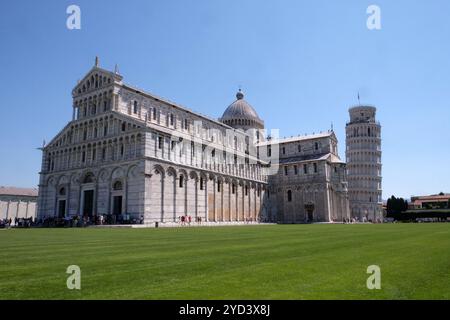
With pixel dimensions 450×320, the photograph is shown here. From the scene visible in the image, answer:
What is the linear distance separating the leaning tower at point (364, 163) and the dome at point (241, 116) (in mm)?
30557

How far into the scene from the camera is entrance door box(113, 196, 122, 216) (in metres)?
47.9

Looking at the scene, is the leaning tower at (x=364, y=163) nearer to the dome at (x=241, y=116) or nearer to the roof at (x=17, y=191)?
the dome at (x=241, y=116)

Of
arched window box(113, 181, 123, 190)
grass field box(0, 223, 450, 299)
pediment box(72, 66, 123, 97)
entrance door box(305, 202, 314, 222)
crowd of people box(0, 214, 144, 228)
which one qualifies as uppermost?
pediment box(72, 66, 123, 97)

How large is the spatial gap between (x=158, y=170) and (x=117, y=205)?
711 cm

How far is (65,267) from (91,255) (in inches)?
98.7

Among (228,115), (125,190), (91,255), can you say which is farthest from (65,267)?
(228,115)

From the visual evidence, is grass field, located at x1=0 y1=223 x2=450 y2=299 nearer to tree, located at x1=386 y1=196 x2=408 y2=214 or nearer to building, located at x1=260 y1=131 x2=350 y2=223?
building, located at x1=260 y1=131 x2=350 y2=223

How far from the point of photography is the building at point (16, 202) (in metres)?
78.4

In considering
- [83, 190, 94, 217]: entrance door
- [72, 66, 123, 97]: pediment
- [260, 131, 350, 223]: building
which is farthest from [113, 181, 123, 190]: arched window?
[260, 131, 350, 223]: building

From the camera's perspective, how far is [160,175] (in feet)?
157

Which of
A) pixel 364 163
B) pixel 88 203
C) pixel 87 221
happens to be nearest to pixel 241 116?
pixel 364 163

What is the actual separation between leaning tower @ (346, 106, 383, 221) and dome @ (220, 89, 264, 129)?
100 feet

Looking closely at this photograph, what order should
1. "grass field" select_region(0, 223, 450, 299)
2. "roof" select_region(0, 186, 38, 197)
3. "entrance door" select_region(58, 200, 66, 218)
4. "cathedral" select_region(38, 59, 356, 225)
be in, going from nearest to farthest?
1. "grass field" select_region(0, 223, 450, 299)
2. "cathedral" select_region(38, 59, 356, 225)
3. "entrance door" select_region(58, 200, 66, 218)
4. "roof" select_region(0, 186, 38, 197)
